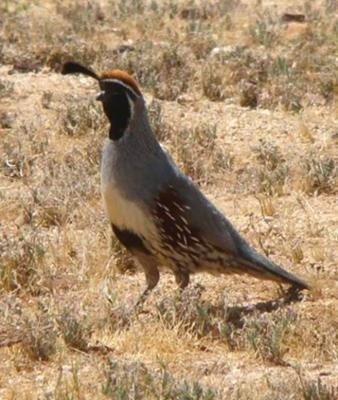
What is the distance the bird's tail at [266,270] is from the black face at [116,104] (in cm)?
94

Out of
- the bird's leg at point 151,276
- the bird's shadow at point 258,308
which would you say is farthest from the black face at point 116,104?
the bird's shadow at point 258,308

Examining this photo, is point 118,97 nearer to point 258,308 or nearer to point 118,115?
point 118,115

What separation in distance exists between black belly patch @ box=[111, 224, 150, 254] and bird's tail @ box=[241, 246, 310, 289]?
57 centimetres

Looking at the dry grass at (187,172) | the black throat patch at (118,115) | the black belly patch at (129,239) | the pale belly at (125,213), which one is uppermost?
the black throat patch at (118,115)

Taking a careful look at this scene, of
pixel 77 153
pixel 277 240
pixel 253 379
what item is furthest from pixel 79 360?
pixel 77 153

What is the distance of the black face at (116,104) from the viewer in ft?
22.4

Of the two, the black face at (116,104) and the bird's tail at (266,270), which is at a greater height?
the black face at (116,104)

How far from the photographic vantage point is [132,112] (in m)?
6.92

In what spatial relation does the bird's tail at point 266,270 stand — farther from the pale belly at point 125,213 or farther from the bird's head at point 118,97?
the bird's head at point 118,97

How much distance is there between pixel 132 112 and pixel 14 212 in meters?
1.76

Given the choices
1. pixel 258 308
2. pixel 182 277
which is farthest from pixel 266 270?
pixel 182 277

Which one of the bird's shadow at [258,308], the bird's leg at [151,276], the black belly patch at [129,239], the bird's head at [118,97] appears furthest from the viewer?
the bird's leg at [151,276]

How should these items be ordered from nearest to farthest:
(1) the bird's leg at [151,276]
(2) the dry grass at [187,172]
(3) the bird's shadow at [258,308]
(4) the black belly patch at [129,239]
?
(2) the dry grass at [187,172], (3) the bird's shadow at [258,308], (4) the black belly patch at [129,239], (1) the bird's leg at [151,276]

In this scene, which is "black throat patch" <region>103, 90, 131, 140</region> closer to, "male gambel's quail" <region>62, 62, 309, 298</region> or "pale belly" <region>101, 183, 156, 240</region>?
"male gambel's quail" <region>62, 62, 309, 298</region>
